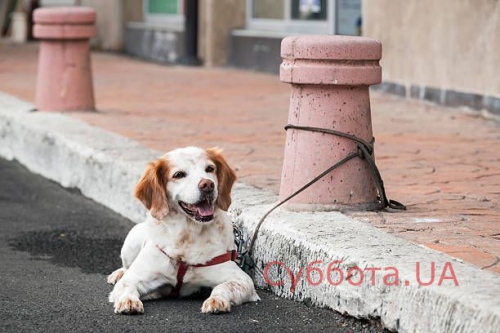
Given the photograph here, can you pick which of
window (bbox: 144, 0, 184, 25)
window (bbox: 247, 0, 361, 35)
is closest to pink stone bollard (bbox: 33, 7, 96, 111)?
window (bbox: 247, 0, 361, 35)

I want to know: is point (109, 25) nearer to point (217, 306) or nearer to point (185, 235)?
point (185, 235)

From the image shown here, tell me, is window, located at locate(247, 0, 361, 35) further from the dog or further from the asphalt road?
the dog

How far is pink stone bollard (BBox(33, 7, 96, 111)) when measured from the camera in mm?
10039

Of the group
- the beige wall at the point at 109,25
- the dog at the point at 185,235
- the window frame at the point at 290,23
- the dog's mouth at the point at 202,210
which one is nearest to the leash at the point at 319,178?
the dog at the point at 185,235

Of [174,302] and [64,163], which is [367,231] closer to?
[174,302]

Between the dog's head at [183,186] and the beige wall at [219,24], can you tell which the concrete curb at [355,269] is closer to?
the dog's head at [183,186]

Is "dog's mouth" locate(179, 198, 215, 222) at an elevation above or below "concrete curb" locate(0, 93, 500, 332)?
above

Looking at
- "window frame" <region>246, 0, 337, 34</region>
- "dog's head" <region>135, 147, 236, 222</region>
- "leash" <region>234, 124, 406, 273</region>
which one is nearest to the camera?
"dog's head" <region>135, 147, 236, 222</region>

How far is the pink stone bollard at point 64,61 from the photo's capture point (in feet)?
Result: 32.9

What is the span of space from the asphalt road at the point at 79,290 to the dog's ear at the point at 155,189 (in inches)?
16.3

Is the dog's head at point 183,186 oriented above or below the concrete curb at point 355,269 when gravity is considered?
above

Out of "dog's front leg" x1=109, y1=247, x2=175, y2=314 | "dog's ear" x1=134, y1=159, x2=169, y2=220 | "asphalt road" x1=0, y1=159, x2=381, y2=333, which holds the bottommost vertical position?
"asphalt road" x1=0, y1=159, x2=381, y2=333

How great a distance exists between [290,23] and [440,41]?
4.27 m

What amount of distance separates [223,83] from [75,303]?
8822 mm
